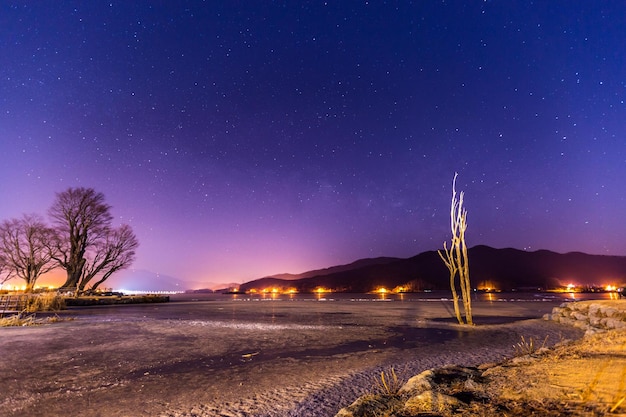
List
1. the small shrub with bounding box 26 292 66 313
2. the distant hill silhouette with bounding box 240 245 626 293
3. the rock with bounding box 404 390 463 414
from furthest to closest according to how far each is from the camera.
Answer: the distant hill silhouette with bounding box 240 245 626 293
the small shrub with bounding box 26 292 66 313
the rock with bounding box 404 390 463 414

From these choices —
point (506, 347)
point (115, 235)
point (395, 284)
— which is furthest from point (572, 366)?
point (395, 284)

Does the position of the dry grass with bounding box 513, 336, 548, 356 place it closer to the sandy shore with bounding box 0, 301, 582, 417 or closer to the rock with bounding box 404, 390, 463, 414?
the sandy shore with bounding box 0, 301, 582, 417

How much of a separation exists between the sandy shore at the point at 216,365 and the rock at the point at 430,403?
1.30 m

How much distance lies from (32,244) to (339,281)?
145 m

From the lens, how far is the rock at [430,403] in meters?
3.43

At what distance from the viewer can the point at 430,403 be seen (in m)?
3.56

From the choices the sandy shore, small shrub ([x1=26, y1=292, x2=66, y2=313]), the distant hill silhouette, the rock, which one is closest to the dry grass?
the sandy shore

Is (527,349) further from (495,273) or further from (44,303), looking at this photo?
(495,273)

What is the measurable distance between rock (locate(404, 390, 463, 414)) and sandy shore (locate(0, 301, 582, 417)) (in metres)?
1.30

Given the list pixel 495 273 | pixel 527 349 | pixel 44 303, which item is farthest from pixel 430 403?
pixel 495 273

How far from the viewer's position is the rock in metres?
3.43

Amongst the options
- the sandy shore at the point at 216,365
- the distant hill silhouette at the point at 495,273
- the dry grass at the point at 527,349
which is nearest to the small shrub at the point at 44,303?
the sandy shore at the point at 216,365

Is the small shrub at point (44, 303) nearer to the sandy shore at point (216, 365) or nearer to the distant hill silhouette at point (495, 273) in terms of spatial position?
the sandy shore at point (216, 365)

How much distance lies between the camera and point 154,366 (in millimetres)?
7395
